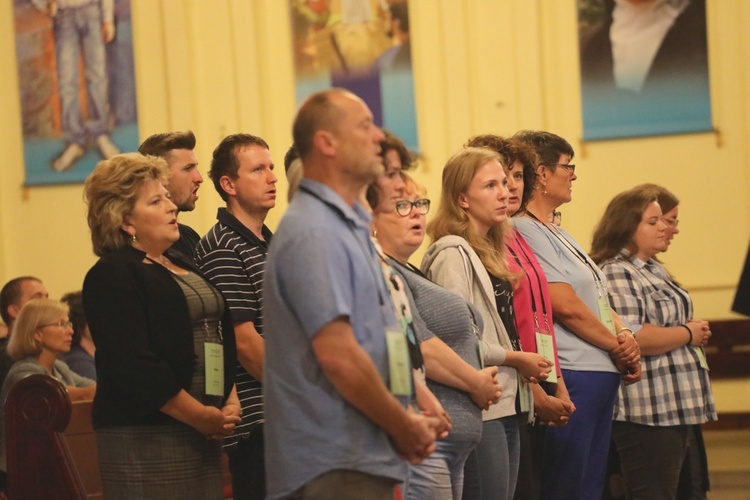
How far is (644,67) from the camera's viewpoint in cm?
934

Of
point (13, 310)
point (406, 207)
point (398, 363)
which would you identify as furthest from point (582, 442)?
point (13, 310)

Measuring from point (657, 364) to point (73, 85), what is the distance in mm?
6453

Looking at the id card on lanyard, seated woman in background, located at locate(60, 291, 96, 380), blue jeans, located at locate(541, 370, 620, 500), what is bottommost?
blue jeans, located at locate(541, 370, 620, 500)

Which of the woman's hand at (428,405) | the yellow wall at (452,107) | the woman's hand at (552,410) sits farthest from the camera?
the yellow wall at (452,107)

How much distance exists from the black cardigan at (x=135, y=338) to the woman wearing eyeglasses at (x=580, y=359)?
1.99 metres

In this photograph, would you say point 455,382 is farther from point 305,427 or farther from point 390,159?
point 305,427

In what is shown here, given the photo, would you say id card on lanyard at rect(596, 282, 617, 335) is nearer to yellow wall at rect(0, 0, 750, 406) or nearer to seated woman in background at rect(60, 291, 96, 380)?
seated woman in background at rect(60, 291, 96, 380)

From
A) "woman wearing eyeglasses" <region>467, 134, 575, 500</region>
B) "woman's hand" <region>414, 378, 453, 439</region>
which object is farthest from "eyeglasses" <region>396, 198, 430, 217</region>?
"woman wearing eyeglasses" <region>467, 134, 575, 500</region>

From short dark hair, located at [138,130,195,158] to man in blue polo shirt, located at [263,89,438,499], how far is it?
2.00m

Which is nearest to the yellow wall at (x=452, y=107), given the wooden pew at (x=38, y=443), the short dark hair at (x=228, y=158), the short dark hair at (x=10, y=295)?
the short dark hair at (x=10, y=295)

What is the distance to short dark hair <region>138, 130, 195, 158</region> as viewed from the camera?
15.0 feet

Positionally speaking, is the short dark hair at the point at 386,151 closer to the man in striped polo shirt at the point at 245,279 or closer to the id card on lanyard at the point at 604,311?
the man in striped polo shirt at the point at 245,279

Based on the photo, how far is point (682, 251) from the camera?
9.33 metres

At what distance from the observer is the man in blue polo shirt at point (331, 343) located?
2498 millimetres
